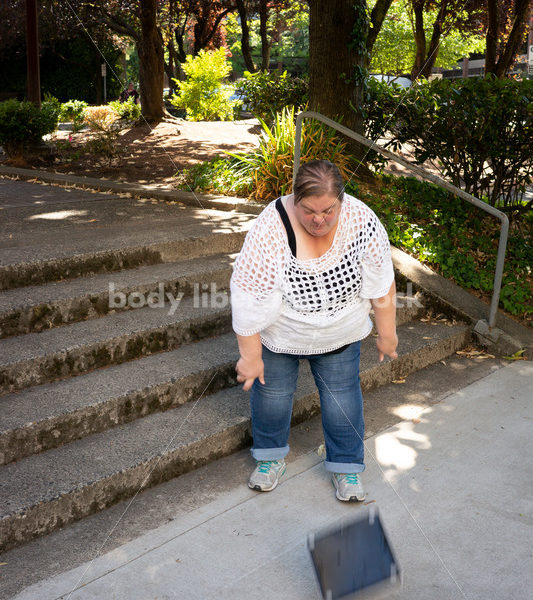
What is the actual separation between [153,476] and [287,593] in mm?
997

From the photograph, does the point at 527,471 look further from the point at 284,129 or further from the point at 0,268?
the point at 284,129

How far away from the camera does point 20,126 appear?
9.96 m

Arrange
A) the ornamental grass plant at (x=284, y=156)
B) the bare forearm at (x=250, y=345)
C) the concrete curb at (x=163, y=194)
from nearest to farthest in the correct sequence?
the bare forearm at (x=250, y=345), the concrete curb at (x=163, y=194), the ornamental grass plant at (x=284, y=156)

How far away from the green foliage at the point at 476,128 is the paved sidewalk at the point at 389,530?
3.13m

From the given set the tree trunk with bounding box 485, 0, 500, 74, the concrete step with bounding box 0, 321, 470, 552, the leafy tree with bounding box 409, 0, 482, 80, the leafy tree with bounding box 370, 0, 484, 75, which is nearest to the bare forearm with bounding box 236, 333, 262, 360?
the concrete step with bounding box 0, 321, 470, 552

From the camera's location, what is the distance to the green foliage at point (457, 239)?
5750mm

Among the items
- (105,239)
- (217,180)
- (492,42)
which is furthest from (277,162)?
(492,42)

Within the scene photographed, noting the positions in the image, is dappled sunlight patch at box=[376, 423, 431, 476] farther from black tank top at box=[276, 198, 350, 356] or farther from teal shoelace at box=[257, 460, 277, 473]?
black tank top at box=[276, 198, 350, 356]

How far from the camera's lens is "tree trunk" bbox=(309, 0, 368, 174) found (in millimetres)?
7371

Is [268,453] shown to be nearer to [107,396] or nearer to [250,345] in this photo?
[250,345]

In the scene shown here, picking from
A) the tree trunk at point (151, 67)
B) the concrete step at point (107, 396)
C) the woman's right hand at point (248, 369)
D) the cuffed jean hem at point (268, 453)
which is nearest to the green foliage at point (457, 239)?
the concrete step at point (107, 396)

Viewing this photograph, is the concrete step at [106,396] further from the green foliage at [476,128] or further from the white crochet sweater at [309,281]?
the green foliage at [476,128]

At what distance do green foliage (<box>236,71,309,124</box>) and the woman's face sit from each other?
7.79m

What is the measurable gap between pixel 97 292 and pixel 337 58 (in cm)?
470
